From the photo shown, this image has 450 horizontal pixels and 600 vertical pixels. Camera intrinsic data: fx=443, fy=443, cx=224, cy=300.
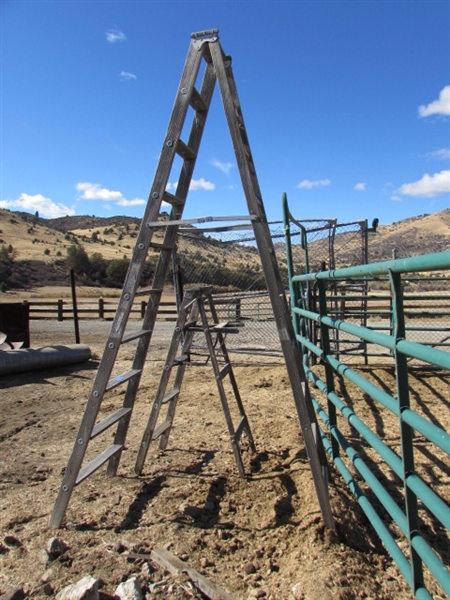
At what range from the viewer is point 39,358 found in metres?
7.85

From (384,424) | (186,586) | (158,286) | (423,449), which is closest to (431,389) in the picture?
(384,424)

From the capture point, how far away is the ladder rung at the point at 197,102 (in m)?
3.20

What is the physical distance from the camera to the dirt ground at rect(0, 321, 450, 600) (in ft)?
7.60

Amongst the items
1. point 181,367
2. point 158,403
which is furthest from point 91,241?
point 158,403

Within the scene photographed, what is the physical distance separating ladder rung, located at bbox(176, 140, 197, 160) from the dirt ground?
8.37ft

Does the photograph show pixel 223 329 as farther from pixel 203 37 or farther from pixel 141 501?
pixel 203 37

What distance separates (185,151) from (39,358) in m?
5.80

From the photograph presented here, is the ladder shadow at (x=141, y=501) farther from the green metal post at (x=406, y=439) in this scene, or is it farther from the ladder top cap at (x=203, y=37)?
the ladder top cap at (x=203, y=37)

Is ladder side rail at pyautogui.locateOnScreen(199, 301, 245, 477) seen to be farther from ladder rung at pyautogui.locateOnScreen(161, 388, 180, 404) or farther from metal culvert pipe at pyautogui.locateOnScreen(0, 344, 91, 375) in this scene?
metal culvert pipe at pyautogui.locateOnScreen(0, 344, 91, 375)

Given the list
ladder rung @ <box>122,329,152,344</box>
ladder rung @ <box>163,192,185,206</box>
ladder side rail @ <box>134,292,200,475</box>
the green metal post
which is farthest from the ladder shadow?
ladder rung @ <box>163,192,185,206</box>

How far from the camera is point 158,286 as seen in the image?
3.68 metres

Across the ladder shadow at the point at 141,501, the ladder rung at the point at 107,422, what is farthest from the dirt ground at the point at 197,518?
the ladder rung at the point at 107,422

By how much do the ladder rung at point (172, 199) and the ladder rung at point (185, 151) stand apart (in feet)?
1.08

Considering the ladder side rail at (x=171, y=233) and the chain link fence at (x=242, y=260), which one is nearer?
the ladder side rail at (x=171, y=233)
